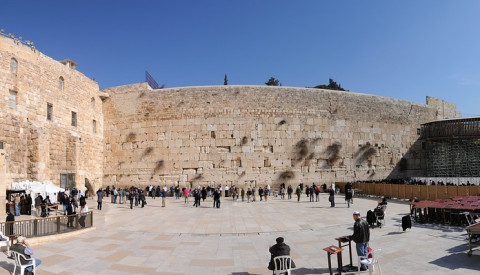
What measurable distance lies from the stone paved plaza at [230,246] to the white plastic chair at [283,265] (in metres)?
0.84

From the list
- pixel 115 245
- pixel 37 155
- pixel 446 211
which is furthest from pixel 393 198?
pixel 37 155

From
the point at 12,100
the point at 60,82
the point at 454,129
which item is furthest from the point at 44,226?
the point at 454,129

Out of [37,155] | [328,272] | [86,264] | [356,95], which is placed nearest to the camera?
[328,272]

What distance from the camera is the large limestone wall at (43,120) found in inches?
533

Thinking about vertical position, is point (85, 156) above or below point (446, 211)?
above

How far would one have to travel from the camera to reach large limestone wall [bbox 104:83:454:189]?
65.8 ft

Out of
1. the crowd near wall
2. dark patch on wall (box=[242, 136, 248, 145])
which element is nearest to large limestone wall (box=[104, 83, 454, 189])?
dark patch on wall (box=[242, 136, 248, 145])

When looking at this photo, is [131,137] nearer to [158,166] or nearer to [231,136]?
[158,166]

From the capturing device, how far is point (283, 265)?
438 cm

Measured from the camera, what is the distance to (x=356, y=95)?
22516 millimetres

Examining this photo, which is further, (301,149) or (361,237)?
(301,149)

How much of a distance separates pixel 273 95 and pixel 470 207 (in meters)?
14.2

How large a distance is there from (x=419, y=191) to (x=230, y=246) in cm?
1188

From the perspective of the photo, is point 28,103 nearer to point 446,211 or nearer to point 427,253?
point 427,253
